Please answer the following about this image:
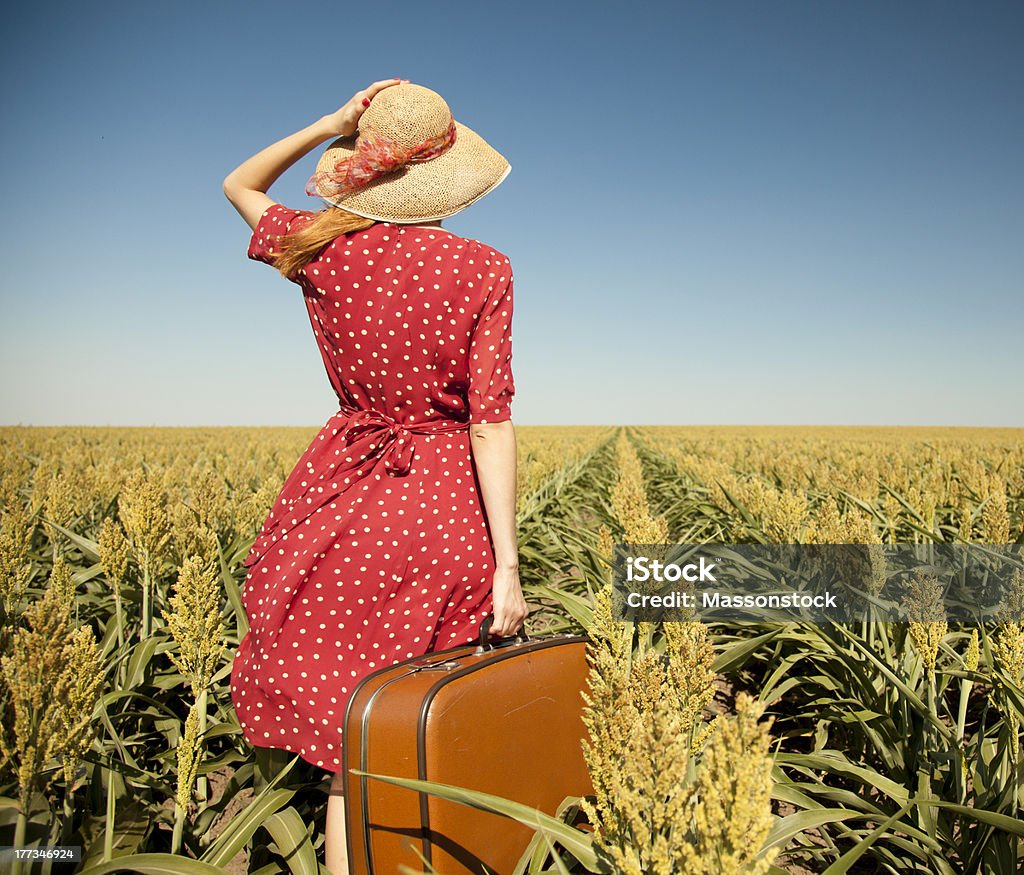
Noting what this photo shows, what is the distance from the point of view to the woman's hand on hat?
154 cm

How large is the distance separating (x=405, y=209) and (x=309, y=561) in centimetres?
79

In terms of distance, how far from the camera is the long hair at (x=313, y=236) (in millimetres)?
1484

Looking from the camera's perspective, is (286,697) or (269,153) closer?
(286,697)

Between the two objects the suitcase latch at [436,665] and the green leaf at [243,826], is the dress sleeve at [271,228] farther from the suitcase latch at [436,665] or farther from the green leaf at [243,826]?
the green leaf at [243,826]

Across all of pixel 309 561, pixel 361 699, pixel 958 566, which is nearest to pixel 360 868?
pixel 361 699

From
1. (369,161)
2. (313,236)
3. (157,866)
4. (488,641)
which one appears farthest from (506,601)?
(369,161)

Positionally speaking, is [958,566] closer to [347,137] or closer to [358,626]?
[358,626]

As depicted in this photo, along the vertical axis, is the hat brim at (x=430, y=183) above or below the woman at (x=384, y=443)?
above

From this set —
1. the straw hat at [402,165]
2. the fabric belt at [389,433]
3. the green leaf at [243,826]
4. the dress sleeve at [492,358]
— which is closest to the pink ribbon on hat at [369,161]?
the straw hat at [402,165]

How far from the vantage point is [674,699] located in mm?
1090

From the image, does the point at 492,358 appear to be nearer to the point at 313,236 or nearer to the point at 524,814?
the point at 313,236

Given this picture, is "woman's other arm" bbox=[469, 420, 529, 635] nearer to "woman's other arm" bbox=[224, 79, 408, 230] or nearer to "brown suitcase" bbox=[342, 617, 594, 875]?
"brown suitcase" bbox=[342, 617, 594, 875]

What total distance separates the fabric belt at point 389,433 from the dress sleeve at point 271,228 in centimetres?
41

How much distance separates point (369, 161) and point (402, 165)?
0.08 meters
